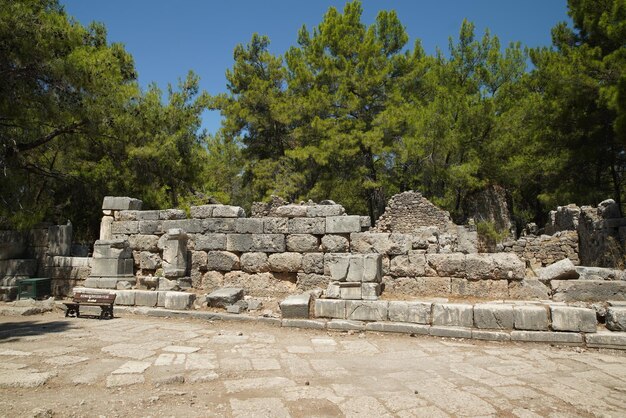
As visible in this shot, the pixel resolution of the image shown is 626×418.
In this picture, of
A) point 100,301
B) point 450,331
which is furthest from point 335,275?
point 100,301

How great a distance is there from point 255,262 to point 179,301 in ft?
6.40

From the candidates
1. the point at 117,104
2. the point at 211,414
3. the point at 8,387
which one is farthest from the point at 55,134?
the point at 211,414

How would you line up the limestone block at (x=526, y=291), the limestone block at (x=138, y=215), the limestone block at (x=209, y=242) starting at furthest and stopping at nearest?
1. the limestone block at (x=138, y=215)
2. the limestone block at (x=209, y=242)
3. the limestone block at (x=526, y=291)

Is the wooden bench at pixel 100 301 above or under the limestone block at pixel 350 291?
under

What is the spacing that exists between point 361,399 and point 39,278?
30.5ft

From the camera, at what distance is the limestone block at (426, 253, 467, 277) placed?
8203 millimetres

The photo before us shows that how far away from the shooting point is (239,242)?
9.92m

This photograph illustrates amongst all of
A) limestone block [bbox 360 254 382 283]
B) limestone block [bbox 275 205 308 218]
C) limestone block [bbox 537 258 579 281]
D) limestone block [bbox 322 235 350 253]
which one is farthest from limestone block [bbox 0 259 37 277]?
limestone block [bbox 537 258 579 281]

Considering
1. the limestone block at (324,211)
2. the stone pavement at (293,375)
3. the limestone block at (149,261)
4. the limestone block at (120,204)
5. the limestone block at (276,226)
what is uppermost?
the limestone block at (120,204)

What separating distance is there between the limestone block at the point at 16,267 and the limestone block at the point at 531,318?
10.8m

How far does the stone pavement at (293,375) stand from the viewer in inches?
149

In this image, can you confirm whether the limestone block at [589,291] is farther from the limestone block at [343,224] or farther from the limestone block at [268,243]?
the limestone block at [268,243]

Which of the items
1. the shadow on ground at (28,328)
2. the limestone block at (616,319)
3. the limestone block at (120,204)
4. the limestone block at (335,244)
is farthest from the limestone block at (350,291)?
the limestone block at (120,204)

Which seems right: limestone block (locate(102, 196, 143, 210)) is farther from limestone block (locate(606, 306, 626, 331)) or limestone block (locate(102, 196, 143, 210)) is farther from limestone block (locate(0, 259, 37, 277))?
limestone block (locate(606, 306, 626, 331))
